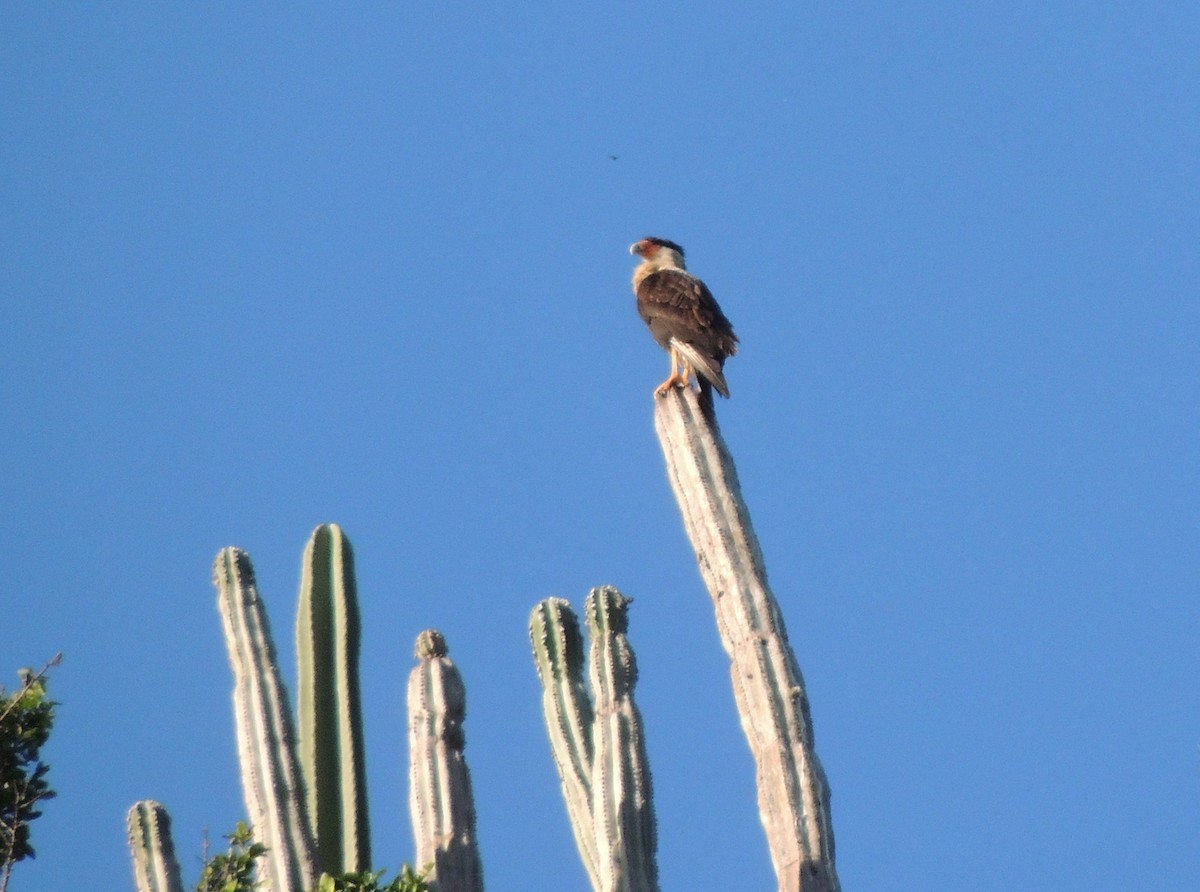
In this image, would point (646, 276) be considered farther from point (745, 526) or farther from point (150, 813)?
point (150, 813)

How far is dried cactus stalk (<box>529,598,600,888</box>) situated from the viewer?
25.8 feet

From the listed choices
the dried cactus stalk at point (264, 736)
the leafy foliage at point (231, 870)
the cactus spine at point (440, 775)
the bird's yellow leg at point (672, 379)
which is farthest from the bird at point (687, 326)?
the leafy foliage at point (231, 870)

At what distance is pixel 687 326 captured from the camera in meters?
9.95

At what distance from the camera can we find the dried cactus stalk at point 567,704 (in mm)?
7852

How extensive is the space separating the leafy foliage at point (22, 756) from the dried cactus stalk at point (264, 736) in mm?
793

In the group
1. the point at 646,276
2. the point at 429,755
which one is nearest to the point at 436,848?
the point at 429,755

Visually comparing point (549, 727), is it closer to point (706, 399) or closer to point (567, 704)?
point (567, 704)

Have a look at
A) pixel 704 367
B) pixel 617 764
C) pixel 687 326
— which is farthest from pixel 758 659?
pixel 687 326

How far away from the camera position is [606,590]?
25.3 ft

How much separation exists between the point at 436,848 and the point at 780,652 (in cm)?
154

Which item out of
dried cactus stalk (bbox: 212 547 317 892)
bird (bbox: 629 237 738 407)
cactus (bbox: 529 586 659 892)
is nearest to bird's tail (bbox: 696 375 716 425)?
bird (bbox: 629 237 738 407)

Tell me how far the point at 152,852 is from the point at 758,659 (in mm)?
2473

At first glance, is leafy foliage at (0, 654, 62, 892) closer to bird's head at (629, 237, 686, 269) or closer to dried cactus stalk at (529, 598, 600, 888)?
dried cactus stalk at (529, 598, 600, 888)

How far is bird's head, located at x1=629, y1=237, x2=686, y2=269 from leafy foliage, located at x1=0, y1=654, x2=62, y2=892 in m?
5.91
